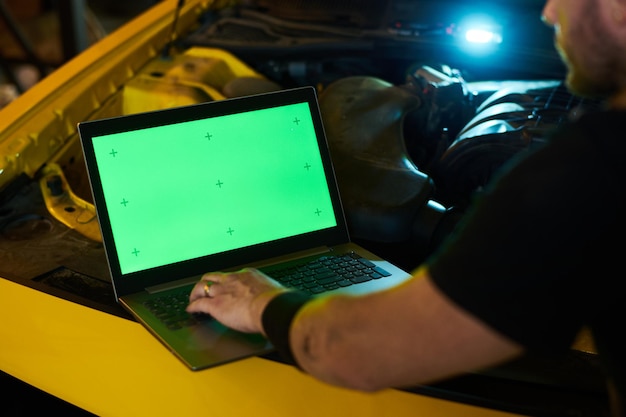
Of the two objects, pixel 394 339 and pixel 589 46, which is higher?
pixel 589 46

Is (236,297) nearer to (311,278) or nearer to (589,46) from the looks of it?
(311,278)

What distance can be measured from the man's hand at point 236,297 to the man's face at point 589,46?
0.35 meters

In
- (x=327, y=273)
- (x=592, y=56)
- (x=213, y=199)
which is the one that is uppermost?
(x=592, y=56)

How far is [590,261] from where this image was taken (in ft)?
1.77

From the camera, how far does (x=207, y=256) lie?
948 millimetres

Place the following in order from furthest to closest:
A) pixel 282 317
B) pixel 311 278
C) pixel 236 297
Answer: pixel 311 278, pixel 236 297, pixel 282 317

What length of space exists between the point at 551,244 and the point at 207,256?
0.52 m

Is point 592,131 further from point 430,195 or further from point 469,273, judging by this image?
point 430,195

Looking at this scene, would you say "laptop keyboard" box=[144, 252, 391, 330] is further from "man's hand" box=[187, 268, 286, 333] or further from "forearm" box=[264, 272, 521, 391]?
"forearm" box=[264, 272, 521, 391]

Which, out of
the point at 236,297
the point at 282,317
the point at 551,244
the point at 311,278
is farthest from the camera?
the point at 311,278

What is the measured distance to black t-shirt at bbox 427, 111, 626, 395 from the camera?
531 mm

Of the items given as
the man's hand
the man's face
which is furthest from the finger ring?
the man's face

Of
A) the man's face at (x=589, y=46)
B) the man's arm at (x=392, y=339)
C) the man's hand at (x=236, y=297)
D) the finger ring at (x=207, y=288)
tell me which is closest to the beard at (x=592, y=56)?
the man's face at (x=589, y=46)

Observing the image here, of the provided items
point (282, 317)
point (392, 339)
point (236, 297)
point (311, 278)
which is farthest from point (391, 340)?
point (311, 278)
